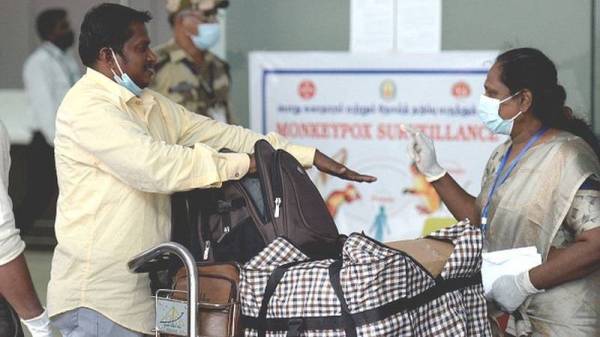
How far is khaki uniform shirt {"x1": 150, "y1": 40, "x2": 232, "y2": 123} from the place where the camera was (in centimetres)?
622

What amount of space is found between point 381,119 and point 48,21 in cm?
206

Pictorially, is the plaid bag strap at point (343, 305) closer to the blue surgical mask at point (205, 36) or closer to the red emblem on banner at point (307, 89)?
the red emblem on banner at point (307, 89)

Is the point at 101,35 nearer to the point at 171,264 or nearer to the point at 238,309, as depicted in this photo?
the point at 171,264

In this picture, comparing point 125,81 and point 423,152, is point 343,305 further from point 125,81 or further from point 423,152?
point 423,152

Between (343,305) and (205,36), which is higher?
(205,36)

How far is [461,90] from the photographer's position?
19.9ft

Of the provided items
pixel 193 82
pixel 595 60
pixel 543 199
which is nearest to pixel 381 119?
pixel 193 82

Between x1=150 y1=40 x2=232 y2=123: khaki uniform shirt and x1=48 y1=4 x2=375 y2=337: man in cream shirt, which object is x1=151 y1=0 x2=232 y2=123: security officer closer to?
x1=150 y1=40 x2=232 y2=123: khaki uniform shirt

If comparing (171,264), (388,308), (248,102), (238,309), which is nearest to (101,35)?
(171,264)

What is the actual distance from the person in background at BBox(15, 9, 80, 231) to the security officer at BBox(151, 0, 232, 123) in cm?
76

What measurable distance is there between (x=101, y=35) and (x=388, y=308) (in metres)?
1.23

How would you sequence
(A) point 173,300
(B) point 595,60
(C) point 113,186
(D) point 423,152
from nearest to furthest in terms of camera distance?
(A) point 173,300 < (C) point 113,186 < (D) point 423,152 < (B) point 595,60

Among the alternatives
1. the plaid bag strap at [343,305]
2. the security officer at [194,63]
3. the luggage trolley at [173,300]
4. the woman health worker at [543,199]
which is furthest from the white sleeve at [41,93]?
the plaid bag strap at [343,305]

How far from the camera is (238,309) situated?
3232mm
